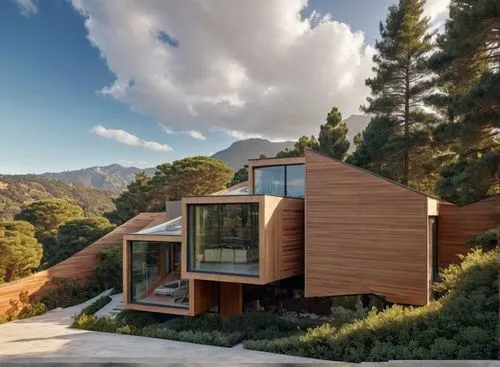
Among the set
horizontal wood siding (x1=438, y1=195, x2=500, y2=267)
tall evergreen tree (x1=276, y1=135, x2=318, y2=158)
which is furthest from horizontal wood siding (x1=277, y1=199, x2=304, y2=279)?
tall evergreen tree (x1=276, y1=135, x2=318, y2=158)

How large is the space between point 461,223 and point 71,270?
1705 cm

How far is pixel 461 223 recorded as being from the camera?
36.8 feet

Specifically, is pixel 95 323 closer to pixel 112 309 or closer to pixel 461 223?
pixel 112 309

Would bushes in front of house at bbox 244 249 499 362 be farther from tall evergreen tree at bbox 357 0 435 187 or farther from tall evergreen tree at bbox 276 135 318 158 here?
tall evergreen tree at bbox 276 135 318 158

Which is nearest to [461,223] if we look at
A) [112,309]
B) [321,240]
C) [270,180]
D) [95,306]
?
[321,240]

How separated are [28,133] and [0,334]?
19305mm

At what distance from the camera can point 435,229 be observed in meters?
11.4

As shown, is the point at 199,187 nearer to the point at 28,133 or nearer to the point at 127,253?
the point at 28,133

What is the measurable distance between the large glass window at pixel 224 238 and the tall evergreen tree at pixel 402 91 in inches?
410

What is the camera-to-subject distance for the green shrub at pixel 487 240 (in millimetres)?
9728

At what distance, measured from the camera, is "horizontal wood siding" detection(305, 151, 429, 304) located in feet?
31.4

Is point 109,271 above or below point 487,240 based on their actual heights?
below

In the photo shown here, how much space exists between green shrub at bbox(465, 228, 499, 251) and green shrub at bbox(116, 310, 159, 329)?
1100cm

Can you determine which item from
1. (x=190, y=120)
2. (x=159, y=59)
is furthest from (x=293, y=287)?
(x=190, y=120)
